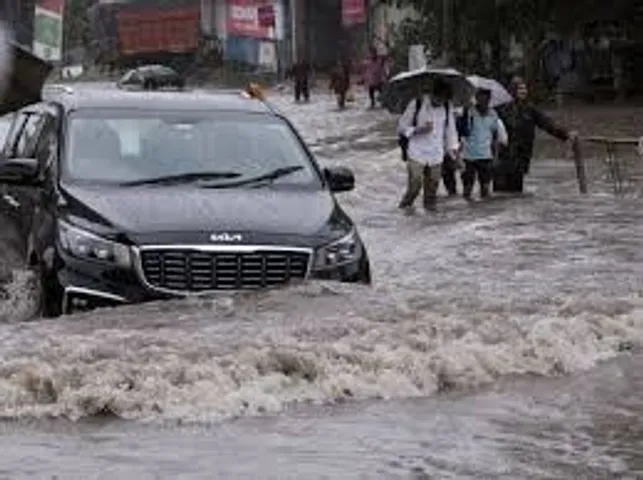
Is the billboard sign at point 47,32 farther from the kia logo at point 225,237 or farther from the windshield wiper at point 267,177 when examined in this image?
the kia logo at point 225,237

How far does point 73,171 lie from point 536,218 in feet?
25.0

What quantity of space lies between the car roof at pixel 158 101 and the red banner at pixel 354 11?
5260cm

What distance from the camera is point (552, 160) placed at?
23.7 meters

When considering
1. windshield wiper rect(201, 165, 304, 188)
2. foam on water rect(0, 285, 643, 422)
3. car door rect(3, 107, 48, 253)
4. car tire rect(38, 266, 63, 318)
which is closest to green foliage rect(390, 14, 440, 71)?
car door rect(3, 107, 48, 253)

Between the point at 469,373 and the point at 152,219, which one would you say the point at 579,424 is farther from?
the point at 152,219

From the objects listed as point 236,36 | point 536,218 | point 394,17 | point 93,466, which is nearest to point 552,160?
point 536,218

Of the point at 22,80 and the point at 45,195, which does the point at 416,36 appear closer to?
the point at 22,80

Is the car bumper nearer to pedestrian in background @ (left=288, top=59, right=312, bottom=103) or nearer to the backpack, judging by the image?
the backpack

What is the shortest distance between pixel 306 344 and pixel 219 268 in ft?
3.61

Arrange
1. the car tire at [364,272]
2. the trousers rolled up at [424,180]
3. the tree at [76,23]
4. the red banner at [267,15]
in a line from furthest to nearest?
the tree at [76,23] → the red banner at [267,15] → the trousers rolled up at [424,180] → the car tire at [364,272]

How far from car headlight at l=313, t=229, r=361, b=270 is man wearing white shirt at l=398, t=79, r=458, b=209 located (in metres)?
7.79

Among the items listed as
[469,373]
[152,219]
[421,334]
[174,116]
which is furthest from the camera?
[174,116]

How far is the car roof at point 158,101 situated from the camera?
9812 millimetres

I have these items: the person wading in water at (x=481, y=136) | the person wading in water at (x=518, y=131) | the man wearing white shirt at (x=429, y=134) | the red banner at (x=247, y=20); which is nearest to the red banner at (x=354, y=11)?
the red banner at (x=247, y=20)
